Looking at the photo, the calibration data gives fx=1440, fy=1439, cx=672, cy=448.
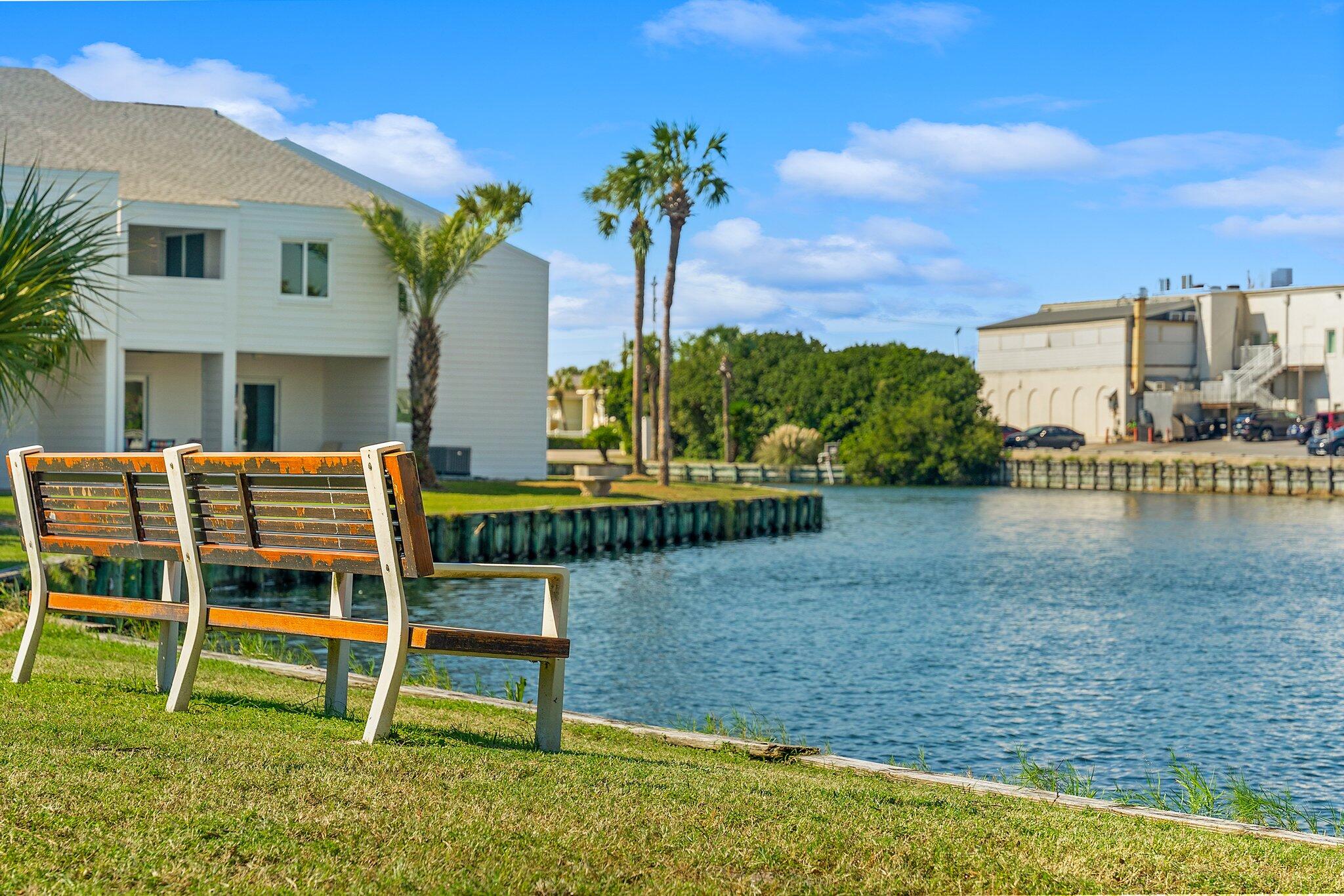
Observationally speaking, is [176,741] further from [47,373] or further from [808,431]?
[808,431]

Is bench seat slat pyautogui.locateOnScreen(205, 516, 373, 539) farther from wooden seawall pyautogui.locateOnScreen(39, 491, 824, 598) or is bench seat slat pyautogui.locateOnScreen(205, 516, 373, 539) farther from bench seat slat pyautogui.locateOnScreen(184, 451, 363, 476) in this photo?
wooden seawall pyautogui.locateOnScreen(39, 491, 824, 598)

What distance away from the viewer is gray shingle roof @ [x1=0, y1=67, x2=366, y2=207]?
34031 millimetres

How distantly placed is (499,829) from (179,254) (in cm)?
3206

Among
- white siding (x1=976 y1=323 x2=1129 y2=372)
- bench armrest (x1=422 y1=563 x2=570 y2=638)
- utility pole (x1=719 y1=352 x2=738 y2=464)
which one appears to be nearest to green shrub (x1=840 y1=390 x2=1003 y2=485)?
utility pole (x1=719 y1=352 x2=738 y2=464)

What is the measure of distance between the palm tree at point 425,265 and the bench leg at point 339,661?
2736 cm

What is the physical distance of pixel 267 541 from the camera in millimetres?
7355

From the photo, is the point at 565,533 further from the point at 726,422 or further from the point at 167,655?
the point at 726,422

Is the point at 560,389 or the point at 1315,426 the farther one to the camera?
the point at 560,389

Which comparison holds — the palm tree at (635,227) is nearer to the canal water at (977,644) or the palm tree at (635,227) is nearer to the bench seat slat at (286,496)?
the canal water at (977,644)

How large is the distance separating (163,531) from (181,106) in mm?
35728

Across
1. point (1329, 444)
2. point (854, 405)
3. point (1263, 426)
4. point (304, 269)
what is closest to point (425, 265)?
point (304, 269)

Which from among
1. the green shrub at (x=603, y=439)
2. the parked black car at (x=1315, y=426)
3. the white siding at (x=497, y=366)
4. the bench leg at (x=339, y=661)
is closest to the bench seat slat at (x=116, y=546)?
the bench leg at (x=339, y=661)

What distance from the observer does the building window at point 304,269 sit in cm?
3550

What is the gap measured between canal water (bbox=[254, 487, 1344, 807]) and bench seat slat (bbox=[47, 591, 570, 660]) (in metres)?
6.93
